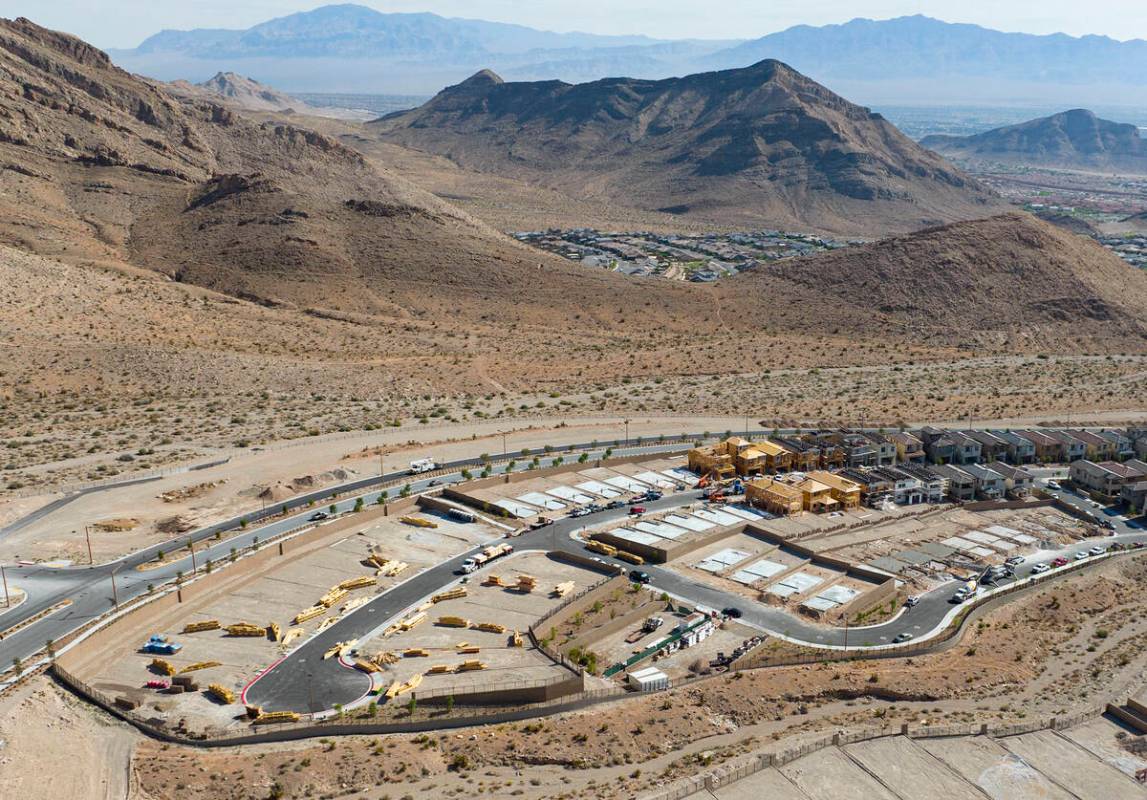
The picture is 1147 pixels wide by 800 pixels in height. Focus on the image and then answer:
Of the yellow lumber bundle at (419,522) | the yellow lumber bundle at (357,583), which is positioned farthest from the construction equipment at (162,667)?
the yellow lumber bundle at (419,522)

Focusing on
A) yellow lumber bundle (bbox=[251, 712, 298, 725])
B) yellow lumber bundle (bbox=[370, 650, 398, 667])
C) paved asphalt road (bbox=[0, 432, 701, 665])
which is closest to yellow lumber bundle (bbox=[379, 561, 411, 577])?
paved asphalt road (bbox=[0, 432, 701, 665])

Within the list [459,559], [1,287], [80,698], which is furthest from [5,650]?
[1,287]

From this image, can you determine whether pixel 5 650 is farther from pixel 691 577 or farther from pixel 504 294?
pixel 504 294

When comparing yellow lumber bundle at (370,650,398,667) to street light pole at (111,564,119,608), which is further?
street light pole at (111,564,119,608)

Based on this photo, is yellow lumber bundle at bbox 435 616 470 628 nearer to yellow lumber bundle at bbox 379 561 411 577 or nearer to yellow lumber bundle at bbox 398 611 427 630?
yellow lumber bundle at bbox 398 611 427 630

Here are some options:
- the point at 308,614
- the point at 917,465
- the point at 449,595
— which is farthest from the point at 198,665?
the point at 917,465
